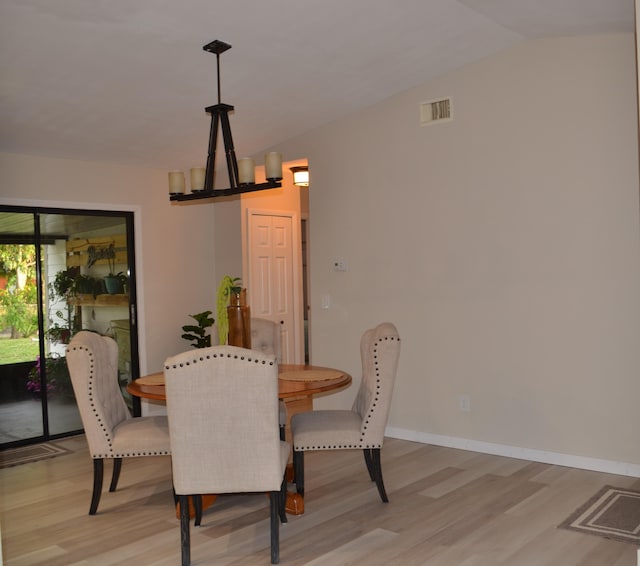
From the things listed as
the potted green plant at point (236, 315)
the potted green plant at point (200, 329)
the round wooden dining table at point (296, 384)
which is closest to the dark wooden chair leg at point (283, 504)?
the round wooden dining table at point (296, 384)

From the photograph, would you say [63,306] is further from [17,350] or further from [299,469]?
[299,469]

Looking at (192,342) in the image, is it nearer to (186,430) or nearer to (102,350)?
(102,350)

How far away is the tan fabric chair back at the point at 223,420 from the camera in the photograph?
2984 mm

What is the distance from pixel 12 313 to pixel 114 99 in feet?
6.82

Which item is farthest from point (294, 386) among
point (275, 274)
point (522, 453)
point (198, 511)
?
point (275, 274)

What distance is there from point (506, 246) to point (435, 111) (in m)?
1.22

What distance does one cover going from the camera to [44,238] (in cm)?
570

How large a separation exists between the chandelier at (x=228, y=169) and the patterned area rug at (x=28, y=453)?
2.51 m

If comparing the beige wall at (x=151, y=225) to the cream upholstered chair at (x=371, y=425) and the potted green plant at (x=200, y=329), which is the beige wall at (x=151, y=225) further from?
the cream upholstered chair at (x=371, y=425)

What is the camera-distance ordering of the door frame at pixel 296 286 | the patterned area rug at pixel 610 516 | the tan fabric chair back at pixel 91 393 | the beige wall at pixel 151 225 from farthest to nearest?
the door frame at pixel 296 286, the beige wall at pixel 151 225, the tan fabric chair back at pixel 91 393, the patterned area rug at pixel 610 516

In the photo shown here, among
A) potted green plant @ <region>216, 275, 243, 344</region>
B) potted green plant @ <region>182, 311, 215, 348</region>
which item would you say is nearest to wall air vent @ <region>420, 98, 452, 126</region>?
potted green plant @ <region>216, 275, 243, 344</region>

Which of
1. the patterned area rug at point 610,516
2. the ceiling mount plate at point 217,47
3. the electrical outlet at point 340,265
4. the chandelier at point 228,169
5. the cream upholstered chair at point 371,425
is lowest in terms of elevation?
the patterned area rug at point 610,516

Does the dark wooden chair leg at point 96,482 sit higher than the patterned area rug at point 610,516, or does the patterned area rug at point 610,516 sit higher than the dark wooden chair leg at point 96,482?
the dark wooden chair leg at point 96,482

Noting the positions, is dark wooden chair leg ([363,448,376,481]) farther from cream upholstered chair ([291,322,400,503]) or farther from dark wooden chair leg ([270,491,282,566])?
dark wooden chair leg ([270,491,282,566])
